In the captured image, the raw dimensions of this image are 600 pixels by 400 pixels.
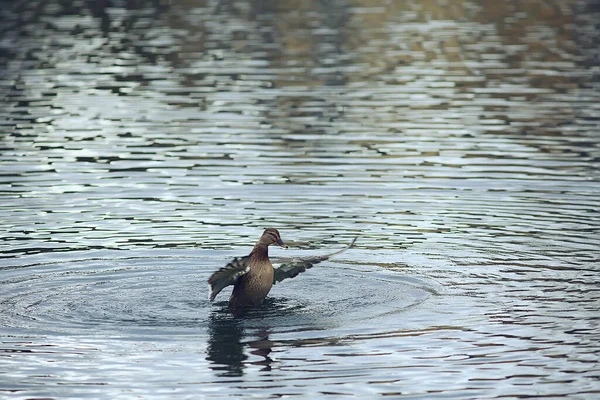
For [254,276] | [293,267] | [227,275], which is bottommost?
[293,267]

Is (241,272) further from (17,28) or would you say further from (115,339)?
(17,28)

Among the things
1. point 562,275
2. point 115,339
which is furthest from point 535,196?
point 115,339

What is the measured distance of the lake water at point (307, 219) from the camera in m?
14.3

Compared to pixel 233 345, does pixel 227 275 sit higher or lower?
higher

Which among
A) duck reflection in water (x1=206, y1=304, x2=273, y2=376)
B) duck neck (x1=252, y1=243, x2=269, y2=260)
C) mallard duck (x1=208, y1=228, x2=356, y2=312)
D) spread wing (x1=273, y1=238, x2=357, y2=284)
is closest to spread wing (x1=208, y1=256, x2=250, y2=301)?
mallard duck (x1=208, y1=228, x2=356, y2=312)

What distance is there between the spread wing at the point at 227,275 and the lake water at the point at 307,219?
381 millimetres

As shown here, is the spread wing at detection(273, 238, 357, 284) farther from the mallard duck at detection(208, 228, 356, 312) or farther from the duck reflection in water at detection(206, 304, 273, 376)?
the duck reflection in water at detection(206, 304, 273, 376)

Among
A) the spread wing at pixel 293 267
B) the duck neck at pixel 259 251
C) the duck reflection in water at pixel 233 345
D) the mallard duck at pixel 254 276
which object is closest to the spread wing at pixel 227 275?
the mallard duck at pixel 254 276

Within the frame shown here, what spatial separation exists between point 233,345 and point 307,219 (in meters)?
7.14

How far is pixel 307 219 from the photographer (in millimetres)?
21922

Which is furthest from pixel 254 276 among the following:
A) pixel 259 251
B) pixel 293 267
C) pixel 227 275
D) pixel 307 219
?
pixel 307 219

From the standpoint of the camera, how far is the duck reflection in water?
46.7 feet

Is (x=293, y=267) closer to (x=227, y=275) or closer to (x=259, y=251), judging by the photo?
(x=259, y=251)

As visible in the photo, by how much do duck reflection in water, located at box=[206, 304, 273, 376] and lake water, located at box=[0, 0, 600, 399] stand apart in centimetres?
4
